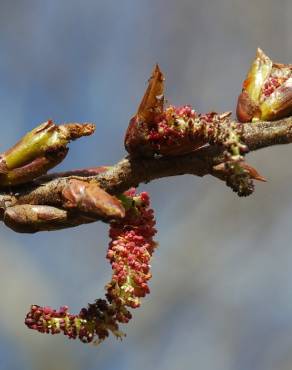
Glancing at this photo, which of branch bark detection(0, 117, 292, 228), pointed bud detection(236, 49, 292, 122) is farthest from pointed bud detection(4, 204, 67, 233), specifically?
pointed bud detection(236, 49, 292, 122)

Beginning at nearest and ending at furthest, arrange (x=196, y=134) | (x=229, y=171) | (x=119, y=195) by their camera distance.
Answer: (x=229, y=171), (x=196, y=134), (x=119, y=195)

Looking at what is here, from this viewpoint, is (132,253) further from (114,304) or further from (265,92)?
(265,92)

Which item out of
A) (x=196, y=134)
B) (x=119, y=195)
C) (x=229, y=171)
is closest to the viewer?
(x=229, y=171)

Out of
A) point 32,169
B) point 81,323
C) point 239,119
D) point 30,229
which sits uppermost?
point 239,119

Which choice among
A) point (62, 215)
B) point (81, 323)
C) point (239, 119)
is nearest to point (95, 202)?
point (62, 215)

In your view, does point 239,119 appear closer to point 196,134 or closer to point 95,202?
point 196,134

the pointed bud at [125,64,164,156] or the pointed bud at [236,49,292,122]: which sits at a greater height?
the pointed bud at [236,49,292,122]

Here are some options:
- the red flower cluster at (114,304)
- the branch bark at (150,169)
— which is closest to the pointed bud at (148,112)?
the branch bark at (150,169)

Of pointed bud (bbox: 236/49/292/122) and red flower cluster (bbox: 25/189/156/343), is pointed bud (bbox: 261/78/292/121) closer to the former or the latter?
pointed bud (bbox: 236/49/292/122)

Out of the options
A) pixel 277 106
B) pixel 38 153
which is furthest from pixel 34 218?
pixel 277 106
